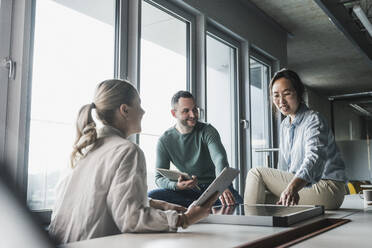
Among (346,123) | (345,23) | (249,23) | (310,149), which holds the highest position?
(249,23)

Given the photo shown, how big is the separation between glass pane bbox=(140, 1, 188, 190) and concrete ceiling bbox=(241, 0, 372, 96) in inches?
59.4

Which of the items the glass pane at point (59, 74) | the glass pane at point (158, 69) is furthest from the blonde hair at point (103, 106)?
the glass pane at point (158, 69)

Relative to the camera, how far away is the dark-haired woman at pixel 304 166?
1.81 m

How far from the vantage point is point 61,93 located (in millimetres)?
2492

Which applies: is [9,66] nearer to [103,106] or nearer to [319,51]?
[103,106]

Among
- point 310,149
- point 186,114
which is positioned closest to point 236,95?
point 186,114

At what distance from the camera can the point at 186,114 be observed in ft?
8.53

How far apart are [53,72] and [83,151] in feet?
4.70

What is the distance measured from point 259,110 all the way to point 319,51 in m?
2.04

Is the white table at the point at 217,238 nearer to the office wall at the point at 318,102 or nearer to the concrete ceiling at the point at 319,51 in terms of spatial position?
the concrete ceiling at the point at 319,51

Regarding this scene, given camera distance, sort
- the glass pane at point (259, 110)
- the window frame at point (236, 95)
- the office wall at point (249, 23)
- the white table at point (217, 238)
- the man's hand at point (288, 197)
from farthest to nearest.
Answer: the glass pane at point (259, 110) → the window frame at point (236, 95) → the office wall at point (249, 23) → the man's hand at point (288, 197) → the white table at point (217, 238)

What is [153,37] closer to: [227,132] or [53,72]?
[53,72]

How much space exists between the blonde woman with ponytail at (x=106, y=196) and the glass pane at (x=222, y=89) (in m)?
3.11

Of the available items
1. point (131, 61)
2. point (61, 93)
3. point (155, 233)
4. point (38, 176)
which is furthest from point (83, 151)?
point (131, 61)
